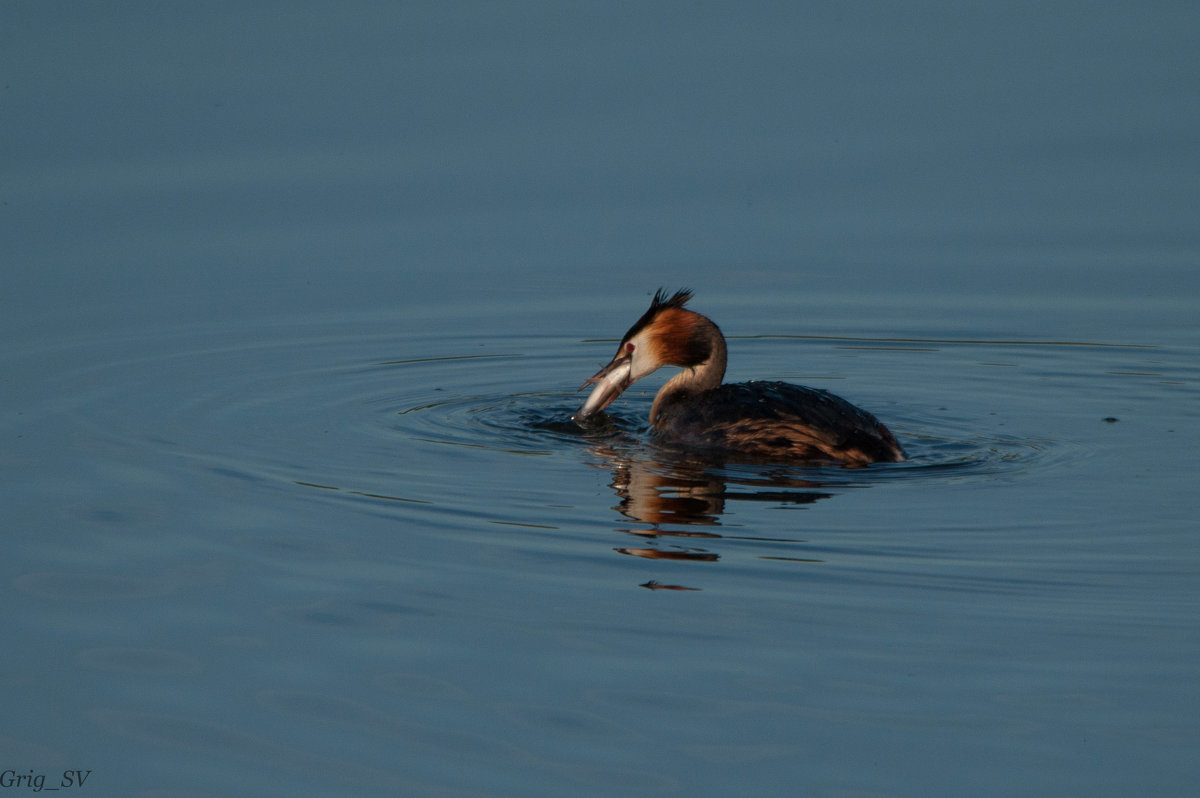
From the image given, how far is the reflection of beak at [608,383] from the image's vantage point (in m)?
10.6

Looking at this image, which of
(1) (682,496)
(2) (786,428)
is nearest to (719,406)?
(2) (786,428)

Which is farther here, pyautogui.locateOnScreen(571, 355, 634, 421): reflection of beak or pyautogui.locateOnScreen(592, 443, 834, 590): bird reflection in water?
pyautogui.locateOnScreen(571, 355, 634, 421): reflection of beak

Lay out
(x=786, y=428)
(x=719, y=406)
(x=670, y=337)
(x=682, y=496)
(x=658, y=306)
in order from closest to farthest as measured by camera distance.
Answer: (x=682, y=496)
(x=786, y=428)
(x=719, y=406)
(x=658, y=306)
(x=670, y=337)

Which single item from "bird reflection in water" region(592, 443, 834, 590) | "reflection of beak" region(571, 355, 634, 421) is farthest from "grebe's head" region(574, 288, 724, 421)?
"bird reflection in water" region(592, 443, 834, 590)

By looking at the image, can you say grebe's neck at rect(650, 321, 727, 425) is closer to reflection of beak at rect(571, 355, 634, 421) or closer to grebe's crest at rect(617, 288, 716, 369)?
grebe's crest at rect(617, 288, 716, 369)

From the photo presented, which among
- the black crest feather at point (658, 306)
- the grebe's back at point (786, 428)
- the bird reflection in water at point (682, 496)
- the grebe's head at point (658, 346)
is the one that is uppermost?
the black crest feather at point (658, 306)

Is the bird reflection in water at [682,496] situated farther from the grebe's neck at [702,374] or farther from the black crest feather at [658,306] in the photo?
the black crest feather at [658,306]

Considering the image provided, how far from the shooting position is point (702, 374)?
10.9m

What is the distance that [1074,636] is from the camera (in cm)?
663

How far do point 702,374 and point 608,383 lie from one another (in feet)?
1.95

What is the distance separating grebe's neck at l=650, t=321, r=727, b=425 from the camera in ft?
35.3

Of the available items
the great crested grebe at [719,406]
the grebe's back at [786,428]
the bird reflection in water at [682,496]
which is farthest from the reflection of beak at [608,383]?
the grebe's back at [786,428]

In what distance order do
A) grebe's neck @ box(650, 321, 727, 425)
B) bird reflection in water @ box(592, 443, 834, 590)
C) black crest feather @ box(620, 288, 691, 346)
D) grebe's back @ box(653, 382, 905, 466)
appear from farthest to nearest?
1. grebe's neck @ box(650, 321, 727, 425)
2. black crest feather @ box(620, 288, 691, 346)
3. grebe's back @ box(653, 382, 905, 466)
4. bird reflection in water @ box(592, 443, 834, 590)

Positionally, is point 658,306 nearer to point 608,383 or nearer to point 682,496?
point 608,383
